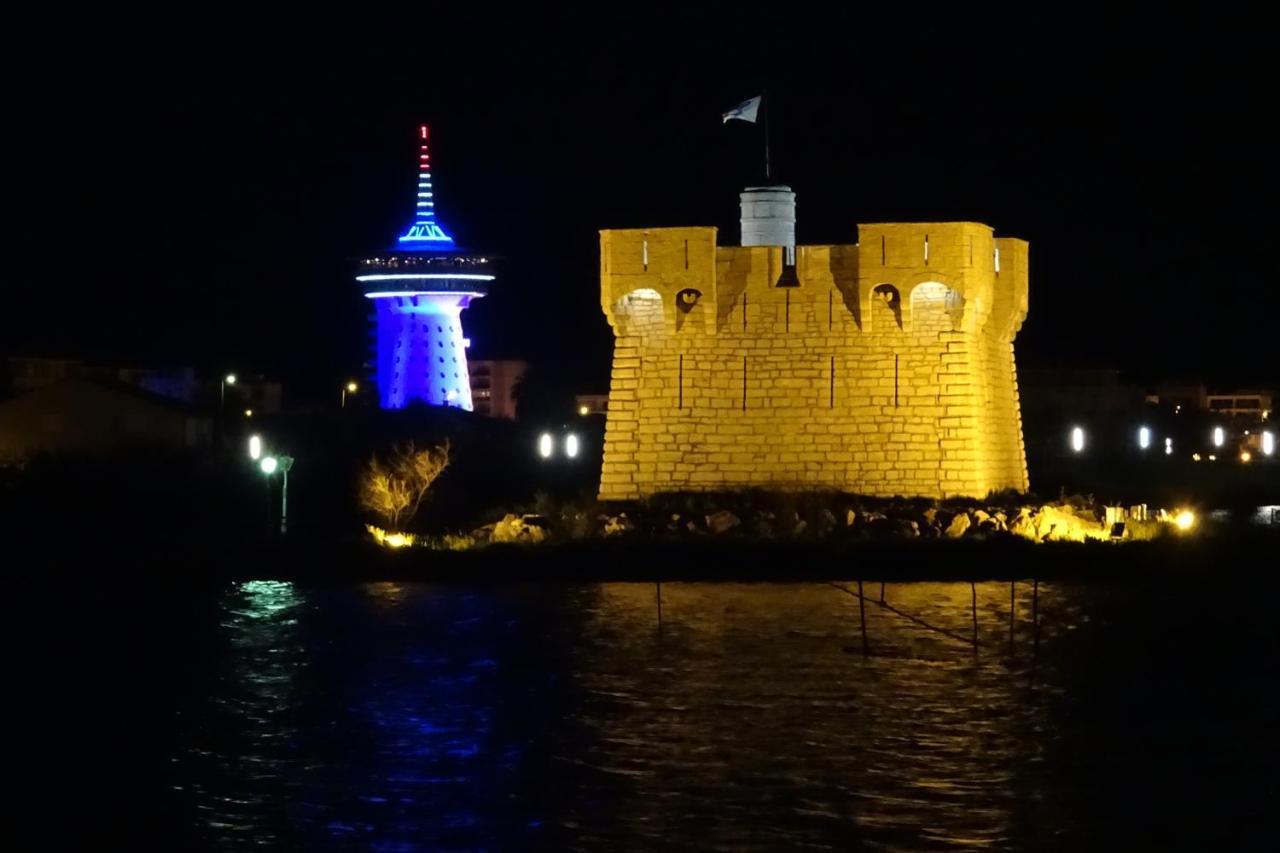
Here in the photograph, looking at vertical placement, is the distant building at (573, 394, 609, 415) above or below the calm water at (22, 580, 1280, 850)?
above

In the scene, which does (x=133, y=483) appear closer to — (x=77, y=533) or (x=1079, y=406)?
(x=77, y=533)

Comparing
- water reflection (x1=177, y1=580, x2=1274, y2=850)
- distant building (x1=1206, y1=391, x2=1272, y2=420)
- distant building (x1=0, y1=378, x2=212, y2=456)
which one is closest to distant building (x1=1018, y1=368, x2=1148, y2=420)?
distant building (x1=1206, y1=391, x2=1272, y2=420)

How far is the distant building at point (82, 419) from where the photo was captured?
54.8m

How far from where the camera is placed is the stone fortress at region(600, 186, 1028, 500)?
30.5m

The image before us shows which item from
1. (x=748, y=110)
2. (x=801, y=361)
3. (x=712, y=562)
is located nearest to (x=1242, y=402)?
(x=748, y=110)

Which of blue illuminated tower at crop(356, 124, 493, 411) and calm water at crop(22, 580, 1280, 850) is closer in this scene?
calm water at crop(22, 580, 1280, 850)

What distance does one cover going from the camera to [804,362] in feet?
101

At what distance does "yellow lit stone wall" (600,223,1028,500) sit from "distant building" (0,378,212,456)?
24868 millimetres

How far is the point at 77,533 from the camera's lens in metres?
38.1

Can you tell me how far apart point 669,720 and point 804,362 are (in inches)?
483

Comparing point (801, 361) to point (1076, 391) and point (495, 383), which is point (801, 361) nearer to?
point (1076, 391)

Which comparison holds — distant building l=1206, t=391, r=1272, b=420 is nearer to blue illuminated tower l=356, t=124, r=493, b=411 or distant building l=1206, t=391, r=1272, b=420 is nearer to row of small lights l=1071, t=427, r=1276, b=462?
row of small lights l=1071, t=427, r=1276, b=462

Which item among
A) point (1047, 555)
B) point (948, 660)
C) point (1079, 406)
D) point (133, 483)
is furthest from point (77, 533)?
point (1079, 406)

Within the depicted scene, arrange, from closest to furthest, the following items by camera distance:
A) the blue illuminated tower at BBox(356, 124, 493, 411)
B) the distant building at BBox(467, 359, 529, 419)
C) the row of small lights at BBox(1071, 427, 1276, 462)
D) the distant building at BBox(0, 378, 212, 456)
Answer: the distant building at BBox(0, 378, 212, 456)
the row of small lights at BBox(1071, 427, 1276, 462)
the blue illuminated tower at BBox(356, 124, 493, 411)
the distant building at BBox(467, 359, 529, 419)
